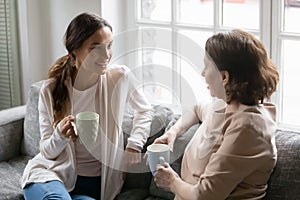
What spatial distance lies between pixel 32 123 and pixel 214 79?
1.21m

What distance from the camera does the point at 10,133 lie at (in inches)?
120

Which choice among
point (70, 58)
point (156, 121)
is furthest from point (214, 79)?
point (70, 58)

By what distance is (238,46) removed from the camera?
2055 millimetres

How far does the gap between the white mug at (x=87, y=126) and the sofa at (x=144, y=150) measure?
1.02 feet

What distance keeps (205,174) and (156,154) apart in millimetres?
200

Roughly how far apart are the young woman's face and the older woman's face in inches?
18.4

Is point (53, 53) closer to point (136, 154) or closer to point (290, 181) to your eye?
point (136, 154)

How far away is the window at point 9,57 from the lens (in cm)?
362

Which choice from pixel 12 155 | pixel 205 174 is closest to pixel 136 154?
pixel 205 174

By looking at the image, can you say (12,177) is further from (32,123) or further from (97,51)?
(97,51)

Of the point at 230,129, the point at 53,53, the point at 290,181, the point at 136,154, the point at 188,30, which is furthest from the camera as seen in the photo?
the point at 53,53

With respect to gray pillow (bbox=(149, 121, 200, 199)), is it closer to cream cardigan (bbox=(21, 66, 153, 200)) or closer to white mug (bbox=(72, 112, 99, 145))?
cream cardigan (bbox=(21, 66, 153, 200))

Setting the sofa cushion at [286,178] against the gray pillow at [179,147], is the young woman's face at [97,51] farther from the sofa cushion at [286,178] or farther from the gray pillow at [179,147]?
the sofa cushion at [286,178]

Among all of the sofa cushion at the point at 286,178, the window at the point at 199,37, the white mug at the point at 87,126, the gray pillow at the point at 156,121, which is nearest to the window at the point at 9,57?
the window at the point at 199,37
